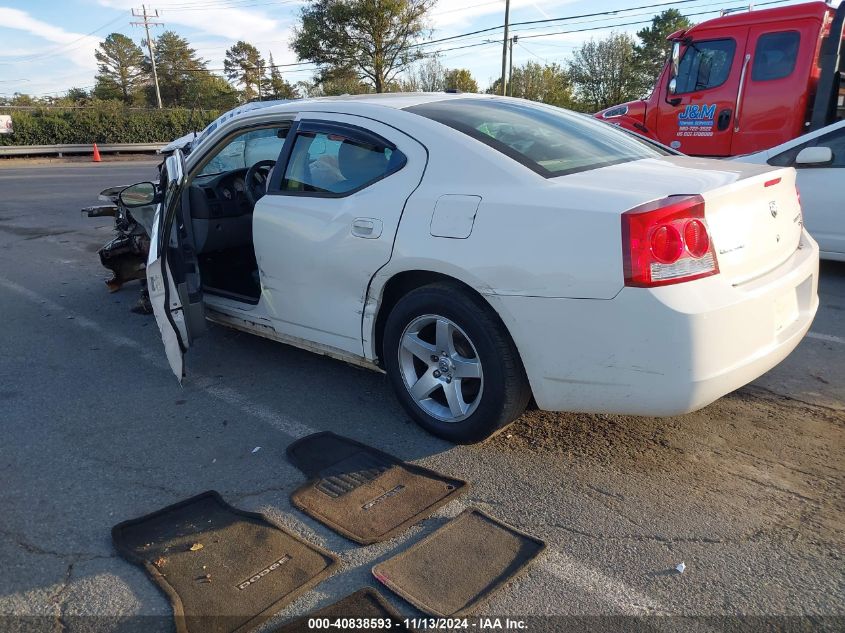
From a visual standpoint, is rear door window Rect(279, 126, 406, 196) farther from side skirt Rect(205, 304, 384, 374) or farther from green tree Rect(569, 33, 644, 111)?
green tree Rect(569, 33, 644, 111)

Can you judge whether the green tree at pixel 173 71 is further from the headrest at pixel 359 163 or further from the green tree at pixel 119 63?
the headrest at pixel 359 163

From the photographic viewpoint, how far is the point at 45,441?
3.50 meters

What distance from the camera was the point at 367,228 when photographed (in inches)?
132

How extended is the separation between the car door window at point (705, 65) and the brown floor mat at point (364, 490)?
305 inches

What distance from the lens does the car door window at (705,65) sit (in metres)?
8.54

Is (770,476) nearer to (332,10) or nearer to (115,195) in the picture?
(115,195)

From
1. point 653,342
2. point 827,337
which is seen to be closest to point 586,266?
point 653,342

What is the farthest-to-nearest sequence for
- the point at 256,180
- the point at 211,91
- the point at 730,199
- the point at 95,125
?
1. the point at 211,91
2. the point at 95,125
3. the point at 256,180
4. the point at 730,199

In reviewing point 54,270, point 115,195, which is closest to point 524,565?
point 115,195

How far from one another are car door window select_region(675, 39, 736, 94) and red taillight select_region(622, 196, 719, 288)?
283 inches

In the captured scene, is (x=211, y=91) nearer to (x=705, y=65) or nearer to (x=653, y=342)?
(x=705, y=65)

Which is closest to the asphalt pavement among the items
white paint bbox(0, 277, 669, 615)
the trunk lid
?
white paint bbox(0, 277, 669, 615)

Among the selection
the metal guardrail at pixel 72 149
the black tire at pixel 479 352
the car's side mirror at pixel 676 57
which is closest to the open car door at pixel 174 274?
the black tire at pixel 479 352

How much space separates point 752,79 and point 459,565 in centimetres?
821
